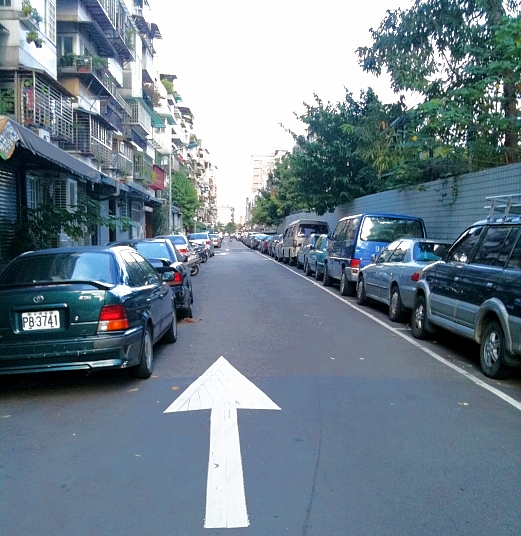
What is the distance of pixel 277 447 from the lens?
5113 millimetres

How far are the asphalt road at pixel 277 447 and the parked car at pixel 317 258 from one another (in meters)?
12.2

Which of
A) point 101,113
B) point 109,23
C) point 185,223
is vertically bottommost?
point 185,223

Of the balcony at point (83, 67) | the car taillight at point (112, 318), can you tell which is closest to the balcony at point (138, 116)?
the balcony at point (83, 67)

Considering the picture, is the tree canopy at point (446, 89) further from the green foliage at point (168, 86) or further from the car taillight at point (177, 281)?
the green foliage at point (168, 86)

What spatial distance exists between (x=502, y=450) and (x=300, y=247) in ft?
77.6

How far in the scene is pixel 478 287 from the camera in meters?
7.96

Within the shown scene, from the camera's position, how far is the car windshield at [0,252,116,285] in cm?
714

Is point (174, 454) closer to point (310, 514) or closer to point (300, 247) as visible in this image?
point (310, 514)

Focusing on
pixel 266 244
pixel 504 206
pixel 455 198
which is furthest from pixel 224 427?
pixel 266 244

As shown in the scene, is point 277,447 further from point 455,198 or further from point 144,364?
point 455,198

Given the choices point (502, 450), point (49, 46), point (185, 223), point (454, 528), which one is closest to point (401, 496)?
point (454, 528)

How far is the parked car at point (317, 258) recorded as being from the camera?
21406 millimetres

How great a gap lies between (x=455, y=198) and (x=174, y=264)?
956 centimetres

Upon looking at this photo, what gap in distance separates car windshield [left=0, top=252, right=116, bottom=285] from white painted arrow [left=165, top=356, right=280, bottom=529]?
160 cm
